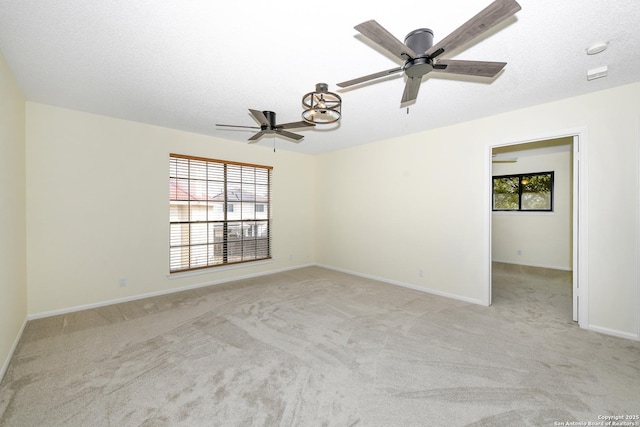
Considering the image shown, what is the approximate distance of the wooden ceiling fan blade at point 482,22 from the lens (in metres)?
1.34

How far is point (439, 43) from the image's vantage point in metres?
1.60

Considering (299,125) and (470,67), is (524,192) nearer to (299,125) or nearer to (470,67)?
(470,67)

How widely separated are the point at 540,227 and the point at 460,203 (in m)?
3.81

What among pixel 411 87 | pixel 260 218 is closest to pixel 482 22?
pixel 411 87

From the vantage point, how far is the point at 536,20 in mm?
1854

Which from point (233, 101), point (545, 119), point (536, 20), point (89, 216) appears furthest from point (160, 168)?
point (545, 119)

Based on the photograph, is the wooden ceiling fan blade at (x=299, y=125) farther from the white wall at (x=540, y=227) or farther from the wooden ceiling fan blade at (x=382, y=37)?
the white wall at (x=540, y=227)

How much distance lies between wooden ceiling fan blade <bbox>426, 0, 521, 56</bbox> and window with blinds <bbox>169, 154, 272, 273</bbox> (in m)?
4.16

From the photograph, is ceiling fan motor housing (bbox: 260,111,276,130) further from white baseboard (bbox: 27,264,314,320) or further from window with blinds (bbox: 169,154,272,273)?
white baseboard (bbox: 27,264,314,320)

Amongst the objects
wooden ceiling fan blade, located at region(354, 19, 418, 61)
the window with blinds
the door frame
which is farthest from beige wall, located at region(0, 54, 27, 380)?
the door frame

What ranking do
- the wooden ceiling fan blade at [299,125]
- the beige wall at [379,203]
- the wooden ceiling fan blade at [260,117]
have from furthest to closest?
the wooden ceiling fan blade at [299,125]
the wooden ceiling fan blade at [260,117]
the beige wall at [379,203]

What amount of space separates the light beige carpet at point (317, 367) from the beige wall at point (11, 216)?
0.28m

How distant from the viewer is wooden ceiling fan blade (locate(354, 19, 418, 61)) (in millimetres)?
1494

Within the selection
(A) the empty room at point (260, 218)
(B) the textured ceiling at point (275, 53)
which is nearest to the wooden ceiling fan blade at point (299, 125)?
(A) the empty room at point (260, 218)
